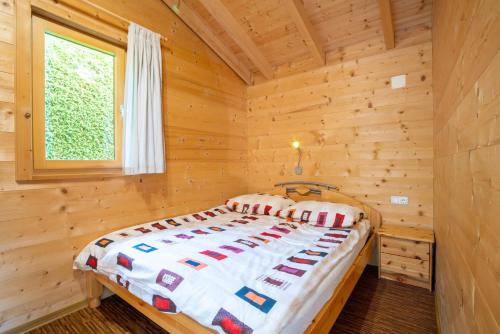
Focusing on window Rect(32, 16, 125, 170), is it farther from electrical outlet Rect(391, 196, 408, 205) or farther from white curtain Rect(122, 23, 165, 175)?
electrical outlet Rect(391, 196, 408, 205)

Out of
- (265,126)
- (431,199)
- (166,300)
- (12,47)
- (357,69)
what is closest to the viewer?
(166,300)

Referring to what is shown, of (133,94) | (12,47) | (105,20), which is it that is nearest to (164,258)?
(133,94)

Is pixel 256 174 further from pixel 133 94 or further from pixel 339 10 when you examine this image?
pixel 339 10

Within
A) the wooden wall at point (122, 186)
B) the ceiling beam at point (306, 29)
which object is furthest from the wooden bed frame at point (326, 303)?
the ceiling beam at point (306, 29)

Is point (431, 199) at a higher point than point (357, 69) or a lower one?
lower

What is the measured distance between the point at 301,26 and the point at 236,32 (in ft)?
2.57

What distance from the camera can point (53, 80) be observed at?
6.37 feet

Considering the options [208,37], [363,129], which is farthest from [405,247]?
[208,37]

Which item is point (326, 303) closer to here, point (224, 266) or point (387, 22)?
point (224, 266)

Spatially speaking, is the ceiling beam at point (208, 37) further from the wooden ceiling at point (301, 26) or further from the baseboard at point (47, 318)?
the baseboard at point (47, 318)

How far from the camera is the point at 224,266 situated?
1401mm

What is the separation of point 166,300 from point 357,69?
3.05m

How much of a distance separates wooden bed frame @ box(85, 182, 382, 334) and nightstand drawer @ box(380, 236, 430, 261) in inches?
5.7

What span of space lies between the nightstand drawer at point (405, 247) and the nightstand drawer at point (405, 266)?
0.04 m
